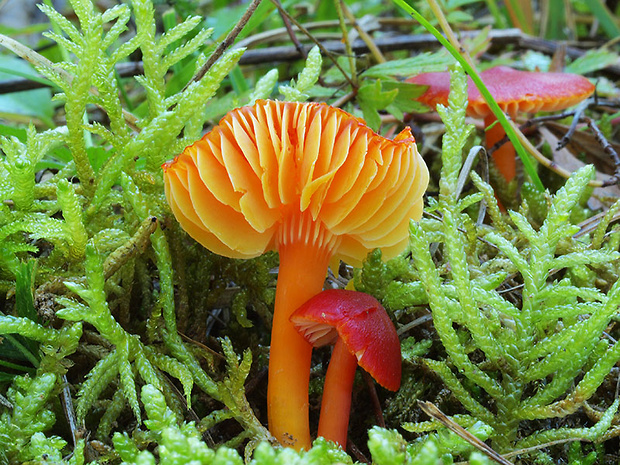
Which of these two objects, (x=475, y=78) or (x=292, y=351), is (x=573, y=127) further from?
(x=292, y=351)

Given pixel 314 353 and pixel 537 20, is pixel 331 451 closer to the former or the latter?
pixel 314 353

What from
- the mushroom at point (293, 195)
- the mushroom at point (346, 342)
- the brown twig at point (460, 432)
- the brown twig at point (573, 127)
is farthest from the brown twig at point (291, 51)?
the brown twig at point (460, 432)

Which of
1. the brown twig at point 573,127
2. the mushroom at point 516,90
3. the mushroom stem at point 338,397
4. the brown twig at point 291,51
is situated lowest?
the mushroom stem at point 338,397

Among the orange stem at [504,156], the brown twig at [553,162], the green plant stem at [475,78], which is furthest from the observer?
the orange stem at [504,156]

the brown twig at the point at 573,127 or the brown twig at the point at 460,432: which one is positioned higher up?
the brown twig at the point at 573,127

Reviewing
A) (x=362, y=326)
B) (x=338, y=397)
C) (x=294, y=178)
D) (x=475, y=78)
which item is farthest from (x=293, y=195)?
(x=475, y=78)

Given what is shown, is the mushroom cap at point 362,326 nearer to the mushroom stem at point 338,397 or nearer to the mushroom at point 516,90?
the mushroom stem at point 338,397

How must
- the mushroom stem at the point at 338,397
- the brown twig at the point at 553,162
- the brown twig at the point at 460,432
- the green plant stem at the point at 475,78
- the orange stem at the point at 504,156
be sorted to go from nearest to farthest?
the brown twig at the point at 460,432 → the mushroom stem at the point at 338,397 → the green plant stem at the point at 475,78 → the brown twig at the point at 553,162 → the orange stem at the point at 504,156

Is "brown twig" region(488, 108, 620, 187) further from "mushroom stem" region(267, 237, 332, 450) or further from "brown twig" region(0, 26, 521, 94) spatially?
"mushroom stem" region(267, 237, 332, 450)

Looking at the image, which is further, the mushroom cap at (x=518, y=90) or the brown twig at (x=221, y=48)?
the mushroom cap at (x=518, y=90)
